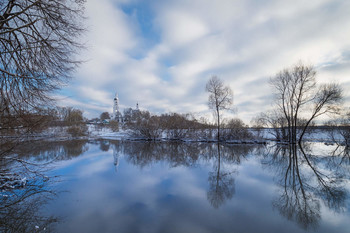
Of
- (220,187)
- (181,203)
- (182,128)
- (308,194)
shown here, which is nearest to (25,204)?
(181,203)

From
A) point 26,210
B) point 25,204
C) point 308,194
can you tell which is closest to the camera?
point 26,210

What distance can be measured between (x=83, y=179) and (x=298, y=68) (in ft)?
78.7

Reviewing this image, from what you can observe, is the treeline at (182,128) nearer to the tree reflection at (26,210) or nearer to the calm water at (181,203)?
the calm water at (181,203)

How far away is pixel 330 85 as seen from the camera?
1783cm

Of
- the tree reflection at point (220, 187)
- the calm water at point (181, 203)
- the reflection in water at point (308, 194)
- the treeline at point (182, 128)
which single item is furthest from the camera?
the treeline at point (182, 128)

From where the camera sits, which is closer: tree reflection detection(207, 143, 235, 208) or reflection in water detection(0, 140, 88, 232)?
reflection in water detection(0, 140, 88, 232)

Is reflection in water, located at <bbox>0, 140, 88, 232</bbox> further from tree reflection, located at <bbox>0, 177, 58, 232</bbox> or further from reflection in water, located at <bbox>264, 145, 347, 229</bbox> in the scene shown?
reflection in water, located at <bbox>264, 145, 347, 229</bbox>

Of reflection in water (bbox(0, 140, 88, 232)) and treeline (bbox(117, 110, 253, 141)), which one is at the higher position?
treeline (bbox(117, 110, 253, 141))

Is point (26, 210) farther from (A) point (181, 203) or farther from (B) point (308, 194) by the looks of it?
(B) point (308, 194)

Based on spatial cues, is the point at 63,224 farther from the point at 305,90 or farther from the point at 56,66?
the point at 305,90

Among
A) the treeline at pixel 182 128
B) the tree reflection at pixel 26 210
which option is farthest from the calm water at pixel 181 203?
the treeline at pixel 182 128

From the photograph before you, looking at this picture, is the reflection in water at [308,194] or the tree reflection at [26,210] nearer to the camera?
the tree reflection at [26,210]

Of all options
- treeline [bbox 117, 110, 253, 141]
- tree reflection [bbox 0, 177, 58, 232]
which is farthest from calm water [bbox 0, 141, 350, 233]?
treeline [bbox 117, 110, 253, 141]

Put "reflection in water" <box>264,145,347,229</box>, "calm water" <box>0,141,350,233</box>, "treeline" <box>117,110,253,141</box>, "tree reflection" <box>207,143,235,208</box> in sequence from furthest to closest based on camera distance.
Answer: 1. "treeline" <box>117,110,253,141</box>
2. "tree reflection" <box>207,143,235,208</box>
3. "reflection in water" <box>264,145,347,229</box>
4. "calm water" <box>0,141,350,233</box>
